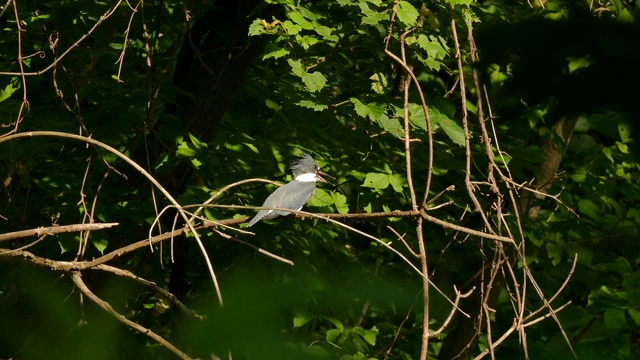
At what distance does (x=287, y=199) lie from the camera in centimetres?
386

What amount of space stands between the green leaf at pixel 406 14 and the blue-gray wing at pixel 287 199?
838 mm

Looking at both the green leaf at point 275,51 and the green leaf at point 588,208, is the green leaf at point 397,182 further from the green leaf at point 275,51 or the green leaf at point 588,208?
the green leaf at point 588,208

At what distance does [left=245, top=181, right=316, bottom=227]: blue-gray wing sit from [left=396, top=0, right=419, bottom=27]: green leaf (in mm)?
838

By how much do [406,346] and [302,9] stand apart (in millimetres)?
2050

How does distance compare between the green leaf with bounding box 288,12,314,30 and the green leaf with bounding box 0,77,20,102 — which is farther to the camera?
the green leaf with bounding box 0,77,20,102

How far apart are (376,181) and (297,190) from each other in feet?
1.18

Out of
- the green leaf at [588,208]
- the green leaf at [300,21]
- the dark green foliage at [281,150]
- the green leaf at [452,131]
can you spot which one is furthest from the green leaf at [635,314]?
the green leaf at [300,21]

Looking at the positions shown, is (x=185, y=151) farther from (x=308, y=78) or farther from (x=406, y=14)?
(x=406, y=14)

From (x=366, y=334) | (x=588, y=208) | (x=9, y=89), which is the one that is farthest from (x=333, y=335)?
(x=9, y=89)

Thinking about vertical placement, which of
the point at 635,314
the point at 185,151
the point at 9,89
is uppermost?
the point at 9,89

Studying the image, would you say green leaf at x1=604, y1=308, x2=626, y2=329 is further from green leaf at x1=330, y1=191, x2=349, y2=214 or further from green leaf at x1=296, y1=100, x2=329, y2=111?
green leaf at x1=296, y1=100, x2=329, y2=111

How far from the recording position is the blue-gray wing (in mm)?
3832

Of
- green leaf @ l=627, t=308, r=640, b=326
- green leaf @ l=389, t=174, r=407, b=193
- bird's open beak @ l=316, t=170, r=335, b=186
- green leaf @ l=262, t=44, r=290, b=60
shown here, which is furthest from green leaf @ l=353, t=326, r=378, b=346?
green leaf @ l=262, t=44, r=290, b=60

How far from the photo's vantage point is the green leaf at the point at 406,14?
3568 millimetres
